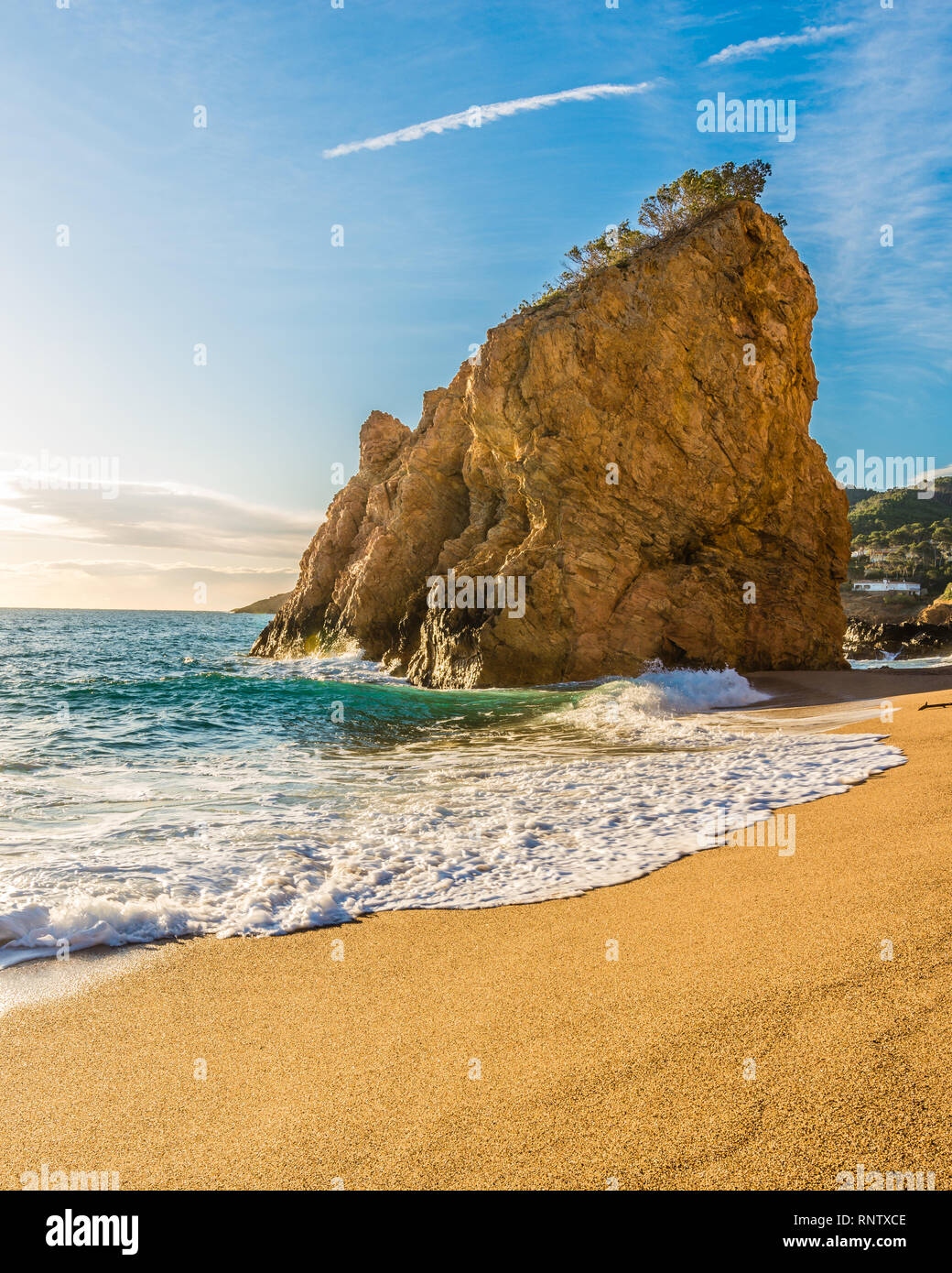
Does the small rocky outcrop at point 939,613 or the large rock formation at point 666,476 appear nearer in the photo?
the large rock formation at point 666,476

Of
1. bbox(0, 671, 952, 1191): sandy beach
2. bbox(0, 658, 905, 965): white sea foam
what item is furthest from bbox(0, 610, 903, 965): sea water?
bbox(0, 671, 952, 1191): sandy beach

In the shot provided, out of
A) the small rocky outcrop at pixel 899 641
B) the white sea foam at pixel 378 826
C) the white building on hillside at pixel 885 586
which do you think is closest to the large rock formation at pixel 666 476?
the white sea foam at pixel 378 826

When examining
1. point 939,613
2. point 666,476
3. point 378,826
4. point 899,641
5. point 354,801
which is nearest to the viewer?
point 378,826

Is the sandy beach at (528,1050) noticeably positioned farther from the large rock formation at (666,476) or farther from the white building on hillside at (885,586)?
the white building on hillside at (885,586)

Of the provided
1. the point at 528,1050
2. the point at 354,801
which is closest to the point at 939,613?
the point at 354,801

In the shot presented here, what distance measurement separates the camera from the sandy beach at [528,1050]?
274 cm

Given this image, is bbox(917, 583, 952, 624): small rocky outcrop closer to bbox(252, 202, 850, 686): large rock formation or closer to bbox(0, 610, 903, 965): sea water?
bbox(252, 202, 850, 686): large rock formation

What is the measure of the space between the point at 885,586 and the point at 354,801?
63.9 meters

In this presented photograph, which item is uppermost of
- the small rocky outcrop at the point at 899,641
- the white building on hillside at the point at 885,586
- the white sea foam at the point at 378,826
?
the white building on hillside at the point at 885,586

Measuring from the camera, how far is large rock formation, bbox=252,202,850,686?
23.0 metres

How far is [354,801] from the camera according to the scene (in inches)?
368

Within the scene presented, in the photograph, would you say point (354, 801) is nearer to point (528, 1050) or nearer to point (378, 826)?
point (378, 826)

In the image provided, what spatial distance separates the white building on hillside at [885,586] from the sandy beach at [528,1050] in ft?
204

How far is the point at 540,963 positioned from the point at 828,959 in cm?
165
